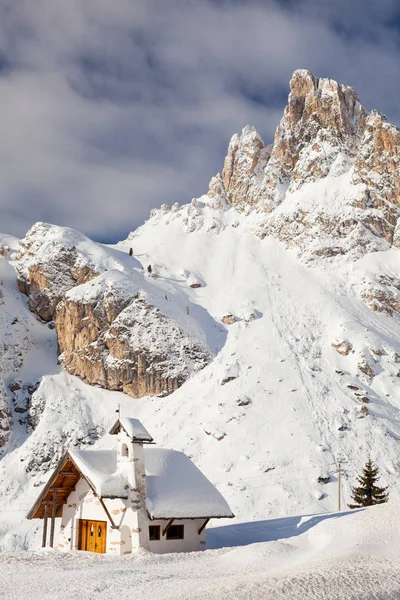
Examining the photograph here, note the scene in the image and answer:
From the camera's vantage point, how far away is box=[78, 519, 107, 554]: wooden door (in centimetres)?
2828

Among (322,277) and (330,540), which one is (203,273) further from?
(330,540)

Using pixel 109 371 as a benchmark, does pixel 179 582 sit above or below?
below

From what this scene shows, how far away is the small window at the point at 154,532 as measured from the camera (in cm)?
2742

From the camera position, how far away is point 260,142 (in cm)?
13962

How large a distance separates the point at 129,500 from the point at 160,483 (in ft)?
7.56

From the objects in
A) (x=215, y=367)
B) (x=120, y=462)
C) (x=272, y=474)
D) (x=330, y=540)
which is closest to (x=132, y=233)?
(x=215, y=367)

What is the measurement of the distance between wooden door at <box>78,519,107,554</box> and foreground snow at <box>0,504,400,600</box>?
469cm

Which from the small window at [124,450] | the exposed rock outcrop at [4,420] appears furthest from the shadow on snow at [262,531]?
the exposed rock outcrop at [4,420]

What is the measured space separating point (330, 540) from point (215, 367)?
61.1 metres

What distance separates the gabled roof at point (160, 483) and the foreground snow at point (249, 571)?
3566 millimetres

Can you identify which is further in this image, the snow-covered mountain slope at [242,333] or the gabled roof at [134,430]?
the snow-covered mountain slope at [242,333]

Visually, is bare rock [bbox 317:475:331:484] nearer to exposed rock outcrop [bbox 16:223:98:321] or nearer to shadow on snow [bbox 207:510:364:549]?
shadow on snow [bbox 207:510:364:549]

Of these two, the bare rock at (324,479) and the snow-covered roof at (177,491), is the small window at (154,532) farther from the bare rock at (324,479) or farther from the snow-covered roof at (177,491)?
the bare rock at (324,479)

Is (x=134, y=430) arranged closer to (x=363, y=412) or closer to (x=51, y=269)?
(x=363, y=412)
